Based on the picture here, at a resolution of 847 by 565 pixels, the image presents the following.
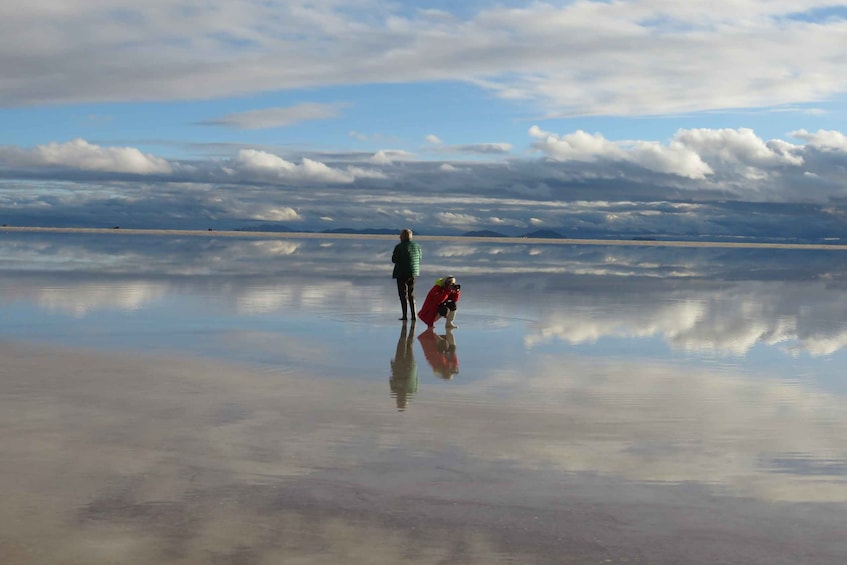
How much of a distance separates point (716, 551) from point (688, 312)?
58.1 feet

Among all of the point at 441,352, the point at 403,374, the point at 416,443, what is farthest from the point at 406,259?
the point at 416,443

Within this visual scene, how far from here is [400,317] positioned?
20.9 metres

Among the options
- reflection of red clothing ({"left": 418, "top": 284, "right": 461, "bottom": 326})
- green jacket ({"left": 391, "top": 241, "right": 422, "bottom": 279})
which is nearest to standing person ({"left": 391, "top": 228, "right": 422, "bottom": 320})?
green jacket ({"left": 391, "top": 241, "right": 422, "bottom": 279})

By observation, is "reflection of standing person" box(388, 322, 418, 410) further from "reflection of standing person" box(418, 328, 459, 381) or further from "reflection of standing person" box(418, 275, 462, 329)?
"reflection of standing person" box(418, 275, 462, 329)

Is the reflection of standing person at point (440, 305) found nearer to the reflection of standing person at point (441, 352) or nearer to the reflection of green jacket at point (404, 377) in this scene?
the reflection of standing person at point (441, 352)

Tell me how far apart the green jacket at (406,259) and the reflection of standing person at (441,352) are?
A: 7.06 feet

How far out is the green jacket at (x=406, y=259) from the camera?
20031 mm

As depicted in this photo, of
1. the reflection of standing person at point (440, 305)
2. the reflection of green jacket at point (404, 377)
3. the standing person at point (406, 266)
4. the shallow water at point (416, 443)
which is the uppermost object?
the standing person at point (406, 266)

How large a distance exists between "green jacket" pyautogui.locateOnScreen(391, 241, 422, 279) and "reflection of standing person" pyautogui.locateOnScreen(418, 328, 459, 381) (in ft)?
7.06

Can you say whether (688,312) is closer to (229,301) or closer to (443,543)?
(229,301)

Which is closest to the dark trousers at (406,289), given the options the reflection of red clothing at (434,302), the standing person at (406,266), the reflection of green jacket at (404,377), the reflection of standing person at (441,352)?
the standing person at (406,266)

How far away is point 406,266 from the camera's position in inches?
792

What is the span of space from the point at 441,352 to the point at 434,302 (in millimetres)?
4013

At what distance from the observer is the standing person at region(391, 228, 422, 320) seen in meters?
20.0
